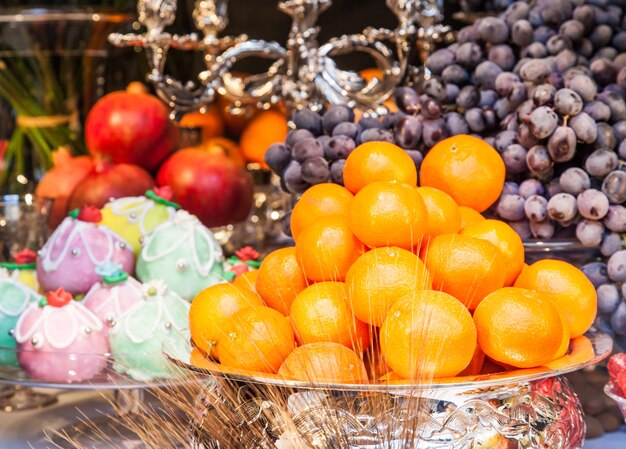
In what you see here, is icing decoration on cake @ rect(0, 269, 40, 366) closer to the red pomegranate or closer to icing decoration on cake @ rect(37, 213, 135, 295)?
icing decoration on cake @ rect(37, 213, 135, 295)

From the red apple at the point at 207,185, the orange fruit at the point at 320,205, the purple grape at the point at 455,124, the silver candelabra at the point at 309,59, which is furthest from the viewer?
the red apple at the point at 207,185

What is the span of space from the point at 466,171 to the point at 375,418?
14.1 inches

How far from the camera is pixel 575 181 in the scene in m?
1.00

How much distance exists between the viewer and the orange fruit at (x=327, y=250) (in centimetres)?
78

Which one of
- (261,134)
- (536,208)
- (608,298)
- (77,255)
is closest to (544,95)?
(536,208)

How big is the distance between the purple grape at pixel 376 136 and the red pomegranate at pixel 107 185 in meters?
0.48

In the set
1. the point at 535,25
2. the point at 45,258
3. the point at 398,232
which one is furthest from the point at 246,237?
the point at 398,232

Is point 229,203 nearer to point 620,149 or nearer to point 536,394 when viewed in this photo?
point 620,149

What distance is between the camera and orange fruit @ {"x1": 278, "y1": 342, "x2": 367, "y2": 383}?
675 mm

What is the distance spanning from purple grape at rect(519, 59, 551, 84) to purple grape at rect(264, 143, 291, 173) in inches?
11.2

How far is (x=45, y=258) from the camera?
1.15 m

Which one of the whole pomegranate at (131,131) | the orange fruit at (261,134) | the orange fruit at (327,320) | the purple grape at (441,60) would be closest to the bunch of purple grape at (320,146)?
the purple grape at (441,60)

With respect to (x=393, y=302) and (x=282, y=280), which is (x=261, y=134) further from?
(x=393, y=302)

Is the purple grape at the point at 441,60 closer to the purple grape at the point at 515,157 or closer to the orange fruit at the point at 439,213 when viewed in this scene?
the purple grape at the point at 515,157
